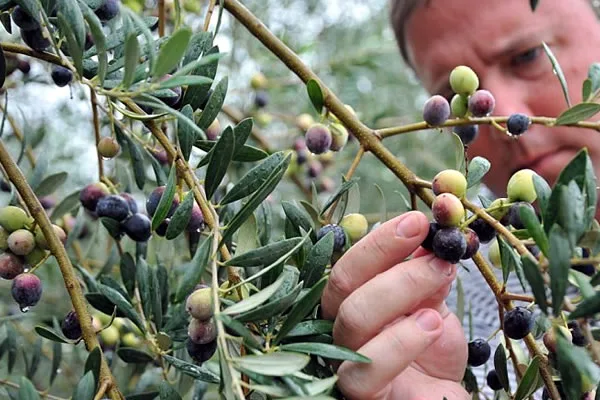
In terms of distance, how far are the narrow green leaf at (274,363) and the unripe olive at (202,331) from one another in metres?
0.12

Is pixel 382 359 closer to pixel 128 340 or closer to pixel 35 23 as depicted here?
pixel 35 23

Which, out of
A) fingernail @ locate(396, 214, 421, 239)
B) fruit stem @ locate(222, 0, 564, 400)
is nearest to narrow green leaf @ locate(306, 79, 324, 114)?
fruit stem @ locate(222, 0, 564, 400)

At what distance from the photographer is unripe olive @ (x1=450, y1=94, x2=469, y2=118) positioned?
2.78 feet

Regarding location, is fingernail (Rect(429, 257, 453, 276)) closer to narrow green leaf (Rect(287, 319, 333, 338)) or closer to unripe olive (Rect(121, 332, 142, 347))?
narrow green leaf (Rect(287, 319, 333, 338))

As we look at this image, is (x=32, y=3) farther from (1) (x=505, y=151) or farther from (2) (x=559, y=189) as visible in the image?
(1) (x=505, y=151)

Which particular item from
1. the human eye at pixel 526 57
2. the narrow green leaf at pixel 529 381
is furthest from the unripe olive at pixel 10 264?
the human eye at pixel 526 57

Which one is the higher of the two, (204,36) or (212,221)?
(204,36)

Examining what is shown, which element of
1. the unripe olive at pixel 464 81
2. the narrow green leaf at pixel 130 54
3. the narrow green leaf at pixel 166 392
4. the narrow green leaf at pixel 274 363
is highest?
the unripe olive at pixel 464 81

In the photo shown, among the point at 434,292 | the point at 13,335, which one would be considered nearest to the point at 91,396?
the point at 434,292

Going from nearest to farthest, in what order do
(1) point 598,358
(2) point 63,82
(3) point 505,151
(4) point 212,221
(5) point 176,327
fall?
1. (1) point 598,358
2. (4) point 212,221
3. (5) point 176,327
4. (2) point 63,82
5. (3) point 505,151

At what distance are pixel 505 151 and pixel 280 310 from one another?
1.18m

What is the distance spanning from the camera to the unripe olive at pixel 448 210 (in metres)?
0.65

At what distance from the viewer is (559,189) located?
52cm

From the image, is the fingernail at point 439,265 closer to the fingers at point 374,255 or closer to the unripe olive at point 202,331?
the fingers at point 374,255
